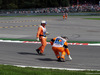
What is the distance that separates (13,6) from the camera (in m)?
76.5

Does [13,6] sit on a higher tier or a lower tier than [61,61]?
lower

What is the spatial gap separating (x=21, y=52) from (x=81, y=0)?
206ft

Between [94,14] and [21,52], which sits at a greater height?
[21,52]

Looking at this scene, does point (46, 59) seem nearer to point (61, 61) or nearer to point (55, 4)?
point (61, 61)

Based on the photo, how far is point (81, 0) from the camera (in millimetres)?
74062

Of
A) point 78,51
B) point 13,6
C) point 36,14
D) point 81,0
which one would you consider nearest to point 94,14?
point 36,14

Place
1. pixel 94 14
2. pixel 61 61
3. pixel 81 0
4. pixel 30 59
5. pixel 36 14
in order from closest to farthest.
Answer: pixel 61 61, pixel 30 59, pixel 94 14, pixel 36 14, pixel 81 0

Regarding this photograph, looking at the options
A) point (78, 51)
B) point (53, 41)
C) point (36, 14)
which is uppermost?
point (53, 41)

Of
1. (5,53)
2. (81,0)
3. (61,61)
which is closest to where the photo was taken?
(61,61)

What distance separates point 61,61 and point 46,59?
0.98m

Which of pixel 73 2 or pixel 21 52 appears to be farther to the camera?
pixel 73 2

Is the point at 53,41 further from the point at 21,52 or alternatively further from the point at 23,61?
the point at 21,52

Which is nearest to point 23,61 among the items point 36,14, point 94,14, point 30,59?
point 30,59

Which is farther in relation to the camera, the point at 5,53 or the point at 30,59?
the point at 5,53
